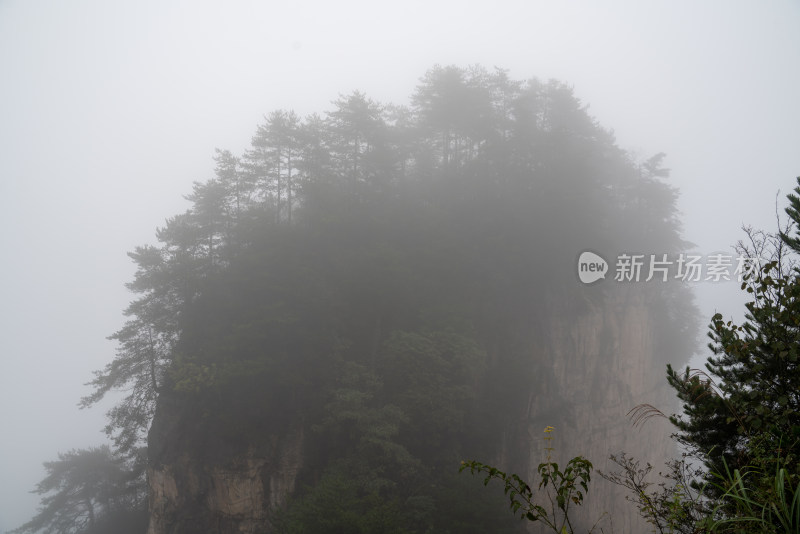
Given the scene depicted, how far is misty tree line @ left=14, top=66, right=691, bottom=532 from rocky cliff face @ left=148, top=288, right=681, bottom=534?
34.8 inches

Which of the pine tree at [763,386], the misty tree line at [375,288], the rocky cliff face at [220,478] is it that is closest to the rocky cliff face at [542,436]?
the rocky cliff face at [220,478]

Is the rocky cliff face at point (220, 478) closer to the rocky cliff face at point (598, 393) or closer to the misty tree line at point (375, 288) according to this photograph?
the misty tree line at point (375, 288)

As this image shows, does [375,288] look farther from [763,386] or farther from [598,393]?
[598,393]

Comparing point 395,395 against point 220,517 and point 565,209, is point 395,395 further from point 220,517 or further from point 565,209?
point 565,209

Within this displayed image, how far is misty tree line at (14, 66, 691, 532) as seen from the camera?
606 inches

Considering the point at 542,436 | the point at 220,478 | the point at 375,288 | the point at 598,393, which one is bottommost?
A: the point at 220,478

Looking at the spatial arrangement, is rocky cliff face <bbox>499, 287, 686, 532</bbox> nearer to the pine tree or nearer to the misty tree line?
the misty tree line

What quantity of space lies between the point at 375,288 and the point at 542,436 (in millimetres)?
12879

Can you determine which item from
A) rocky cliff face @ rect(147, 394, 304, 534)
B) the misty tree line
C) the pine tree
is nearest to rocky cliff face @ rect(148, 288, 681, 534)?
rocky cliff face @ rect(147, 394, 304, 534)

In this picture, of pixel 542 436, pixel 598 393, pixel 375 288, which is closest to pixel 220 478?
pixel 375 288

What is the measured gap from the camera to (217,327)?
1672 centimetres

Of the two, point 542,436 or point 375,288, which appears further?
point 542,436

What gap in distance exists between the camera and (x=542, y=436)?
21.4m

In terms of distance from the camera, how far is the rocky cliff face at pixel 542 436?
15336 mm
